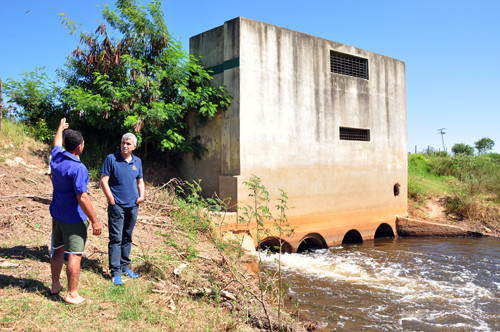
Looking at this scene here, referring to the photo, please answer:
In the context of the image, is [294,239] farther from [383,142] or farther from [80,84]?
[80,84]

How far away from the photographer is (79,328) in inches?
128

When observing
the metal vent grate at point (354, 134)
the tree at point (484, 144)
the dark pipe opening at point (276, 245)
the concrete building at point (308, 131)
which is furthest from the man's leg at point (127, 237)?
the tree at point (484, 144)

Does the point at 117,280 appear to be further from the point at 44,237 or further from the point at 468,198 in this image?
the point at 468,198

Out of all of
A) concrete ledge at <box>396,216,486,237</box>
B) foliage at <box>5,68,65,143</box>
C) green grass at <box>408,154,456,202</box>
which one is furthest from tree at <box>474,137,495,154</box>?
foliage at <box>5,68,65,143</box>

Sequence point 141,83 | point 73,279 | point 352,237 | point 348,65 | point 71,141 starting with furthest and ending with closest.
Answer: point 352,237
point 348,65
point 141,83
point 71,141
point 73,279

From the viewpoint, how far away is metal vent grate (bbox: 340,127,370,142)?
425 inches

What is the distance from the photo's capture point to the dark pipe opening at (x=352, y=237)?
1102cm

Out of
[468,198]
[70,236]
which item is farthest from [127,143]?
[468,198]

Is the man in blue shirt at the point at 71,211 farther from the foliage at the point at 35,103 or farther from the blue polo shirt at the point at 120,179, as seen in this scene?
the foliage at the point at 35,103

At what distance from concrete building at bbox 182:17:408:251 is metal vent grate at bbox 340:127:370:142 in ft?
0.10

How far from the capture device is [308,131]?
970 centimetres

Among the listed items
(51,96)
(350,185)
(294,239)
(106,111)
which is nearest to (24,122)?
(51,96)

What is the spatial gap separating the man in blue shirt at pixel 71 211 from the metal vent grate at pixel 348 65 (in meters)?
8.64

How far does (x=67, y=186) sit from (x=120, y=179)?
0.82 m
